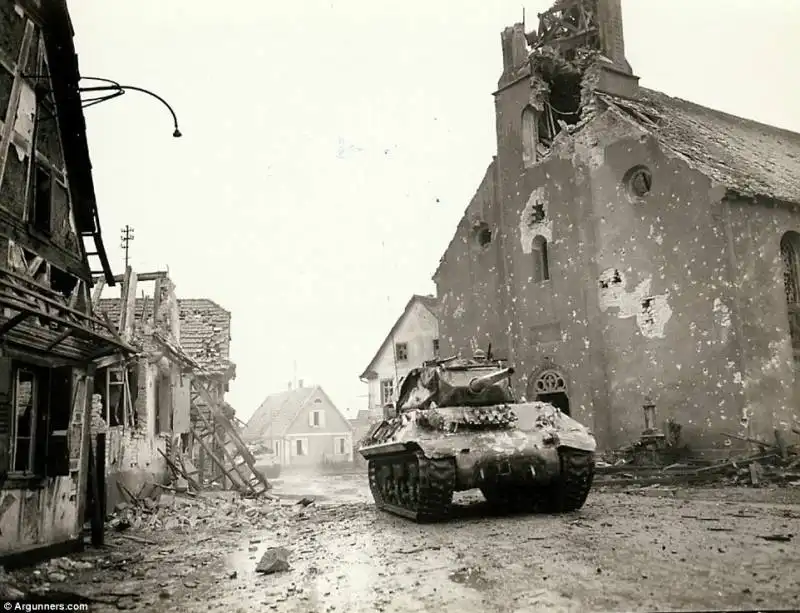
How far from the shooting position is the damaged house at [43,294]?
879 cm

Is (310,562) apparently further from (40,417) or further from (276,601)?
(40,417)

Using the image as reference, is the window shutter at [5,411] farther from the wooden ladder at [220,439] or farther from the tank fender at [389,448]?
the wooden ladder at [220,439]

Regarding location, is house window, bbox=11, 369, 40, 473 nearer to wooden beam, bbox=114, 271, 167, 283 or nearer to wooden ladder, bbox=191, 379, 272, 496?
wooden beam, bbox=114, 271, 167, 283

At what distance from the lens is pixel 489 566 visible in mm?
7391

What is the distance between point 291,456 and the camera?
5594 centimetres

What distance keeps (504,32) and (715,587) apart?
23.6 meters

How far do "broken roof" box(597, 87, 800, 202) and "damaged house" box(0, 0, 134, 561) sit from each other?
14796 millimetres

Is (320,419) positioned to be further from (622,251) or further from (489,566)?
(489,566)

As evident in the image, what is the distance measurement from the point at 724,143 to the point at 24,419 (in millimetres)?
21043

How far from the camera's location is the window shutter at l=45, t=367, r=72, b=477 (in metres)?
9.62

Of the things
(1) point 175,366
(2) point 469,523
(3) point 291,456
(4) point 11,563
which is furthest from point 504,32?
(3) point 291,456

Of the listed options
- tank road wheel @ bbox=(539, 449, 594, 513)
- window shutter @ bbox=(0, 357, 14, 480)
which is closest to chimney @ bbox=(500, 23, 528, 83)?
tank road wheel @ bbox=(539, 449, 594, 513)

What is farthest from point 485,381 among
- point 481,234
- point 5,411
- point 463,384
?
point 481,234

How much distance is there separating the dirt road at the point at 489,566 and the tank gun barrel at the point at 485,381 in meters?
2.04
